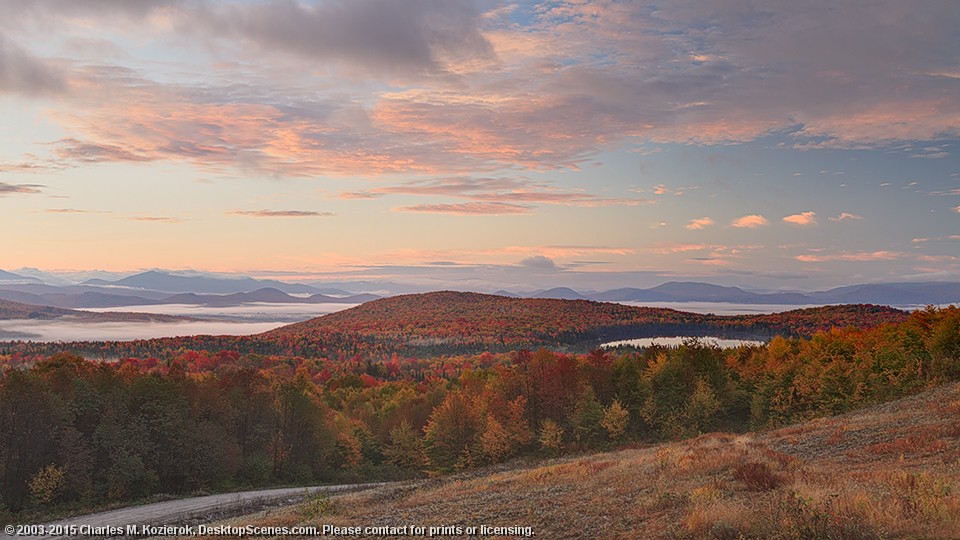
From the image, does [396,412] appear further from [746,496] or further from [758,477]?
[746,496]

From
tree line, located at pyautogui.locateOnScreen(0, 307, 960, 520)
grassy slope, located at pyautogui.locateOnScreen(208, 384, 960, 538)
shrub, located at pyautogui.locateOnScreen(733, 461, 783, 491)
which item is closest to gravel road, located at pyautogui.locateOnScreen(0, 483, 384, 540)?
tree line, located at pyautogui.locateOnScreen(0, 307, 960, 520)

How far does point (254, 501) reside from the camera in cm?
5419

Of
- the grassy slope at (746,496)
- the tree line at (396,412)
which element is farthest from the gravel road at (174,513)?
the grassy slope at (746,496)

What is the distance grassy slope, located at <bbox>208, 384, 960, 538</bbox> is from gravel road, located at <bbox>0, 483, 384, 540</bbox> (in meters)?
16.0

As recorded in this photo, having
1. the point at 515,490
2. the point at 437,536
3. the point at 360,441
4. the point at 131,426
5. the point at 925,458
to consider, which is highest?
Result: the point at 925,458

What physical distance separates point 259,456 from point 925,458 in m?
71.4

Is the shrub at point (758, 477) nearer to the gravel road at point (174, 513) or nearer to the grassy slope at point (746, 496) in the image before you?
the grassy slope at point (746, 496)

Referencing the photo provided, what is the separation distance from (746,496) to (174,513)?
47.6 m

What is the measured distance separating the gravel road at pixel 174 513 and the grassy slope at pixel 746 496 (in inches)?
628

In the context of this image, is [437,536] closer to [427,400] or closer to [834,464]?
[834,464]

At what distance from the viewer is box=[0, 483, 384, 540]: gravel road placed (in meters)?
45.9

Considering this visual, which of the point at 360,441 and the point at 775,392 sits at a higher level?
the point at 775,392

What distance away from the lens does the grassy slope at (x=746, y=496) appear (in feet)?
49.6

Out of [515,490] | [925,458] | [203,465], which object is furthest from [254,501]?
[925,458]
